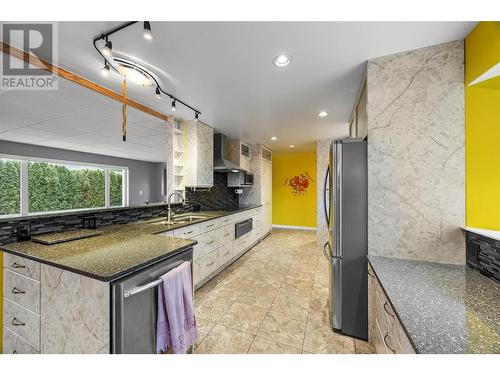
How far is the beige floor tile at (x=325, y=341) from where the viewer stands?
1.53 meters

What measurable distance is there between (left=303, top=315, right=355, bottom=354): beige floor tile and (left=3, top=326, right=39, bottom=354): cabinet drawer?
197 cm

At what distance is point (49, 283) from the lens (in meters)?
1.12

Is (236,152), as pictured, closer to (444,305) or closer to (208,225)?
(208,225)

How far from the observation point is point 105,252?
4.14 feet

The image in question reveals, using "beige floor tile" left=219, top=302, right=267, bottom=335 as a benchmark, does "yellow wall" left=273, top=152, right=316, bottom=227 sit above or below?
above

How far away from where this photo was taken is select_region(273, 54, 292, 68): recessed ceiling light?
1501mm

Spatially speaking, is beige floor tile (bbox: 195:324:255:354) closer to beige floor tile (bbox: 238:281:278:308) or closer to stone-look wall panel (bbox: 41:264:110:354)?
beige floor tile (bbox: 238:281:278:308)

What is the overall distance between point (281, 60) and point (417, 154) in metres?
1.31

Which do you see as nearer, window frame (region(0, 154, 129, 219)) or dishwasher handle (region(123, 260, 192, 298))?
dishwasher handle (region(123, 260, 192, 298))

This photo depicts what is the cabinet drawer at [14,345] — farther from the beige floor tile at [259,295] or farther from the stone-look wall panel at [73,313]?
the beige floor tile at [259,295]

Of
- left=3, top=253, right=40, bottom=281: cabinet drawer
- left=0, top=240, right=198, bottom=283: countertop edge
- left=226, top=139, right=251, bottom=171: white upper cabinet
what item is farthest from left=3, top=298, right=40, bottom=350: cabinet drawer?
left=226, top=139, right=251, bottom=171: white upper cabinet

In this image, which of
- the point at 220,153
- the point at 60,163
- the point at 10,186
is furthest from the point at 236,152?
the point at 10,186
